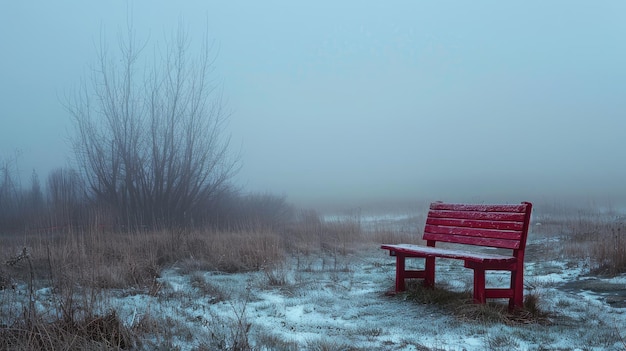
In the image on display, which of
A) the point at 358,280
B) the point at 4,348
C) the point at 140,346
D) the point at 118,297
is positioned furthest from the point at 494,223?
the point at 4,348

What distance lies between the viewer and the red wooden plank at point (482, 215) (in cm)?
457

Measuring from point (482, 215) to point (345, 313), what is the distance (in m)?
1.65

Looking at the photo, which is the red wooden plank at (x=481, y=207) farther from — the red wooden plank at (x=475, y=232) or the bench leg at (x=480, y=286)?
the bench leg at (x=480, y=286)

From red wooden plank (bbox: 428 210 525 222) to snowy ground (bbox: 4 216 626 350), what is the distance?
2.34 ft

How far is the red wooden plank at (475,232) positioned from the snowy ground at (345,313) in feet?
1.95

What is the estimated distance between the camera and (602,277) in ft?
20.9

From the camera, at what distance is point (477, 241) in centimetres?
499

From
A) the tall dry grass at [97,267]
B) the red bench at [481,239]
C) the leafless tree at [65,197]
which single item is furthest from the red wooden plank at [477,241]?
the leafless tree at [65,197]

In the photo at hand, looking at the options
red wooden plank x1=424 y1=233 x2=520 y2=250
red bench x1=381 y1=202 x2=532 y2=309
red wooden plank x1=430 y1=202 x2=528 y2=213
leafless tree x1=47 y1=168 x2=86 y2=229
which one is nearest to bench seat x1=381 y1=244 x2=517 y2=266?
red bench x1=381 y1=202 x2=532 y2=309

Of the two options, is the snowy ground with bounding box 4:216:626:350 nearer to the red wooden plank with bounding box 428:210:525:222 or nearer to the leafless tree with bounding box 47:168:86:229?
the red wooden plank with bounding box 428:210:525:222

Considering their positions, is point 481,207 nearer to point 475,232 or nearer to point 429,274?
point 475,232

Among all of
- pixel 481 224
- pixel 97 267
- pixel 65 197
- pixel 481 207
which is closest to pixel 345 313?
pixel 481 224

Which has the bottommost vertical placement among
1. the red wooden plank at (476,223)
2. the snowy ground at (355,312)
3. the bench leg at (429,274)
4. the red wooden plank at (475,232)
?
the snowy ground at (355,312)

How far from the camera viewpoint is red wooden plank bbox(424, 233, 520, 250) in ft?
14.8
